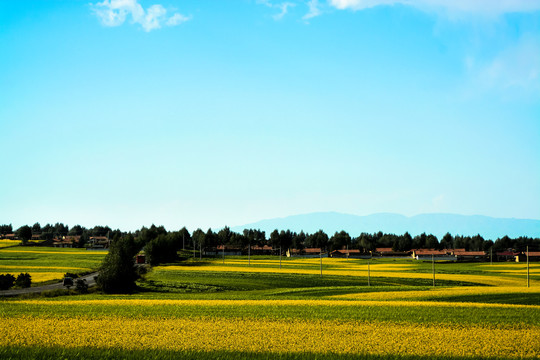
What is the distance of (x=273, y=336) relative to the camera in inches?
1118

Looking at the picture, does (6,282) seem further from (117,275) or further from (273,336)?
(273,336)

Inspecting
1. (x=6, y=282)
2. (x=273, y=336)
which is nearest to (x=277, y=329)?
(x=273, y=336)

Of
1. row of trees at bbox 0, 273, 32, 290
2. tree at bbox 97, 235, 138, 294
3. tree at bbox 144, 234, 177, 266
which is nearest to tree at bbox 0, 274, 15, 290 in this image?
A: row of trees at bbox 0, 273, 32, 290

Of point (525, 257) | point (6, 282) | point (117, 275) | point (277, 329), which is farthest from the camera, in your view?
point (525, 257)

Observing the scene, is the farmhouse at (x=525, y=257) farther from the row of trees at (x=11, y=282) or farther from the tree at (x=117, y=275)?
the row of trees at (x=11, y=282)

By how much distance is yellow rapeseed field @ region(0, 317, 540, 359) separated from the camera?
2503cm

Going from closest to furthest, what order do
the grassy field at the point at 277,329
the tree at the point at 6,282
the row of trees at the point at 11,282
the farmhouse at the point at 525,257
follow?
the grassy field at the point at 277,329 < the tree at the point at 6,282 < the row of trees at the point at 11,282 < the farmhouse at the point at 525,257

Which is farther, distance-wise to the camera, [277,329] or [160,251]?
[160,251]

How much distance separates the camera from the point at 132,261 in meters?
64.8

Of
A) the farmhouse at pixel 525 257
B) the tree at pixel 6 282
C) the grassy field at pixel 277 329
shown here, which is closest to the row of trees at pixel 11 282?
the tree at pixel 6 282

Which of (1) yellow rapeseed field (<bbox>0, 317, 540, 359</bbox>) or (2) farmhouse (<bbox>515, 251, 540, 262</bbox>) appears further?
(2) farmhouse (<bbox>515, 251, 540, 262</bbox>)

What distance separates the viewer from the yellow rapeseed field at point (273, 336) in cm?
2503

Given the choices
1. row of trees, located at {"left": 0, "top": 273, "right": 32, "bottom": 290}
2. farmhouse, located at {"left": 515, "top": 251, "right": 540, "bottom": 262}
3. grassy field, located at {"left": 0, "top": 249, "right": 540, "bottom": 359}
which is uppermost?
grassy field, located at {"left": 0, "top": 249, "right": 540, "bottom": 359}

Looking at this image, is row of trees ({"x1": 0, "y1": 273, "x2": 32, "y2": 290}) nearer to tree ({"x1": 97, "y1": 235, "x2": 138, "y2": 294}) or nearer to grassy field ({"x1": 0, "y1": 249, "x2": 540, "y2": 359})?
tree ({"x1": 97, "y1": 235, "x2": 138, "y2": 294})
